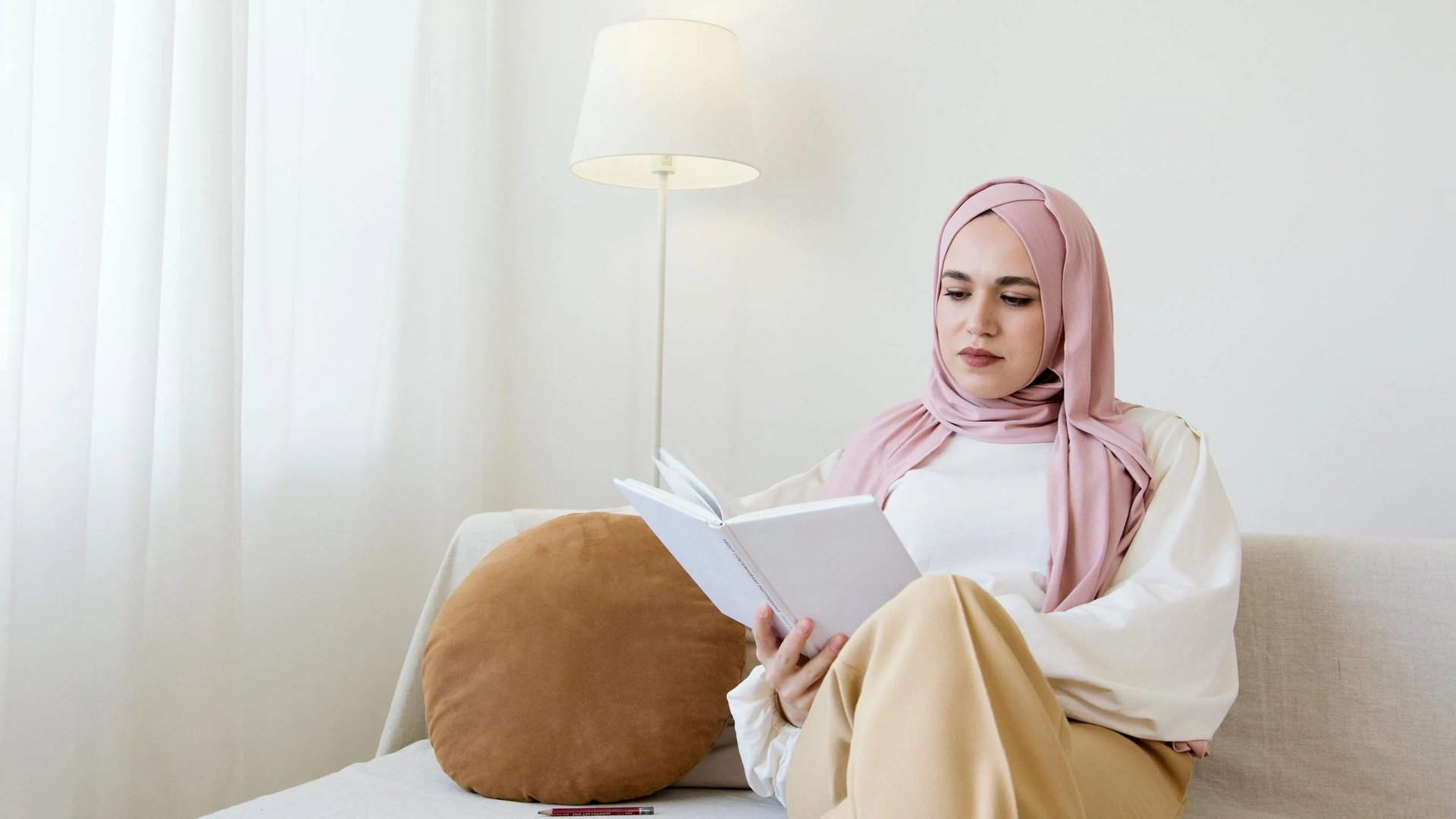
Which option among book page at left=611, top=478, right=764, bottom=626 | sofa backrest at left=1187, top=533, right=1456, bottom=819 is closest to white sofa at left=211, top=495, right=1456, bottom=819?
sofa backrest at left=1187, top=533, right=1456, bottom=819

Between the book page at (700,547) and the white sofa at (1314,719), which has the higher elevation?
the book page at (700,547)

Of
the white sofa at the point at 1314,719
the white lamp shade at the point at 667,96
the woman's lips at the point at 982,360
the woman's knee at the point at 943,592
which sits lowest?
the white sofa at the point at 1314,719

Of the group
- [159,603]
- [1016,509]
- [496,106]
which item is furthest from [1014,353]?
[496,106]

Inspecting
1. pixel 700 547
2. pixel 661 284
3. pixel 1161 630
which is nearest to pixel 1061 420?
pixel 1161 630

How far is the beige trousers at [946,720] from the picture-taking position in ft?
3.14

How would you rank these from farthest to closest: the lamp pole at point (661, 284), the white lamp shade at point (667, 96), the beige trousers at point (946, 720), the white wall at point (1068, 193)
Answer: the lamp pole at point (661, 284) < the white lamp shade at point (667, 96) < the white wall at point (1068, 193) < the beige trousers at point (946, 720)

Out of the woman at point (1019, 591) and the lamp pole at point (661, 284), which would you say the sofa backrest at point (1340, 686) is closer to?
the woman at point (1019, 591)

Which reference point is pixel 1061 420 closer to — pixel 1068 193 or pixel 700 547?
pixel 700 547

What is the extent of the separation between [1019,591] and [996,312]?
0.39 meters

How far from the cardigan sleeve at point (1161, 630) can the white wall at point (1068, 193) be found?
0.71 m

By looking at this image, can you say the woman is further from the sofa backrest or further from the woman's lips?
the sofa backrest

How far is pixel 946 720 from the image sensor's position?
98 cm

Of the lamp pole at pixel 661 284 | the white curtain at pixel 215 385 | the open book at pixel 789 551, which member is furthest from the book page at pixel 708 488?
the lamp pole at pixel 661 284

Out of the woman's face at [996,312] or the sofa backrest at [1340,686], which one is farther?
the woman's face at [996,312]
